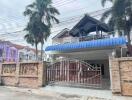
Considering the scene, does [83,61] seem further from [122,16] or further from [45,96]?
[122,16]

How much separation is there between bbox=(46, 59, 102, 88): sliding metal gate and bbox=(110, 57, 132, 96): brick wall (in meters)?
1.25

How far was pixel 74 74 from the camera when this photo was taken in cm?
1169

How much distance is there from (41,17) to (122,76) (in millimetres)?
20561

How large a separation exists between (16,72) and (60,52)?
16.9 ft

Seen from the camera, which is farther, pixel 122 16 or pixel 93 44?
pixel 122 16

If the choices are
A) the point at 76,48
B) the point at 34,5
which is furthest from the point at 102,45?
the point at 34,5

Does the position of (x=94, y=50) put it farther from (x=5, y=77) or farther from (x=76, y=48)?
(x=5, y=77)

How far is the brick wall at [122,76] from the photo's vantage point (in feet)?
30.0

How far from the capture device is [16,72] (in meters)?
14.0

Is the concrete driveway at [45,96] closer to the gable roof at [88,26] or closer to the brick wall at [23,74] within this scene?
the brick wall at [23,74]

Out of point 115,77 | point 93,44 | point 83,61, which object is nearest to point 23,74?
point 83,61

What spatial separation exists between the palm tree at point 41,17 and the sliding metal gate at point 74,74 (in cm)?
1470

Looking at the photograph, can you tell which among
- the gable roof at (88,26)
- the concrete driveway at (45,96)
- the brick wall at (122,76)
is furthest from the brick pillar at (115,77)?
the gable roof at (88,26)

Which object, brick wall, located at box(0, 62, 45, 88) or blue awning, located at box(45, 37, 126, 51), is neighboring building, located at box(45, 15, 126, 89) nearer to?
blue awning, located at box(45, 37, 126, 51)
